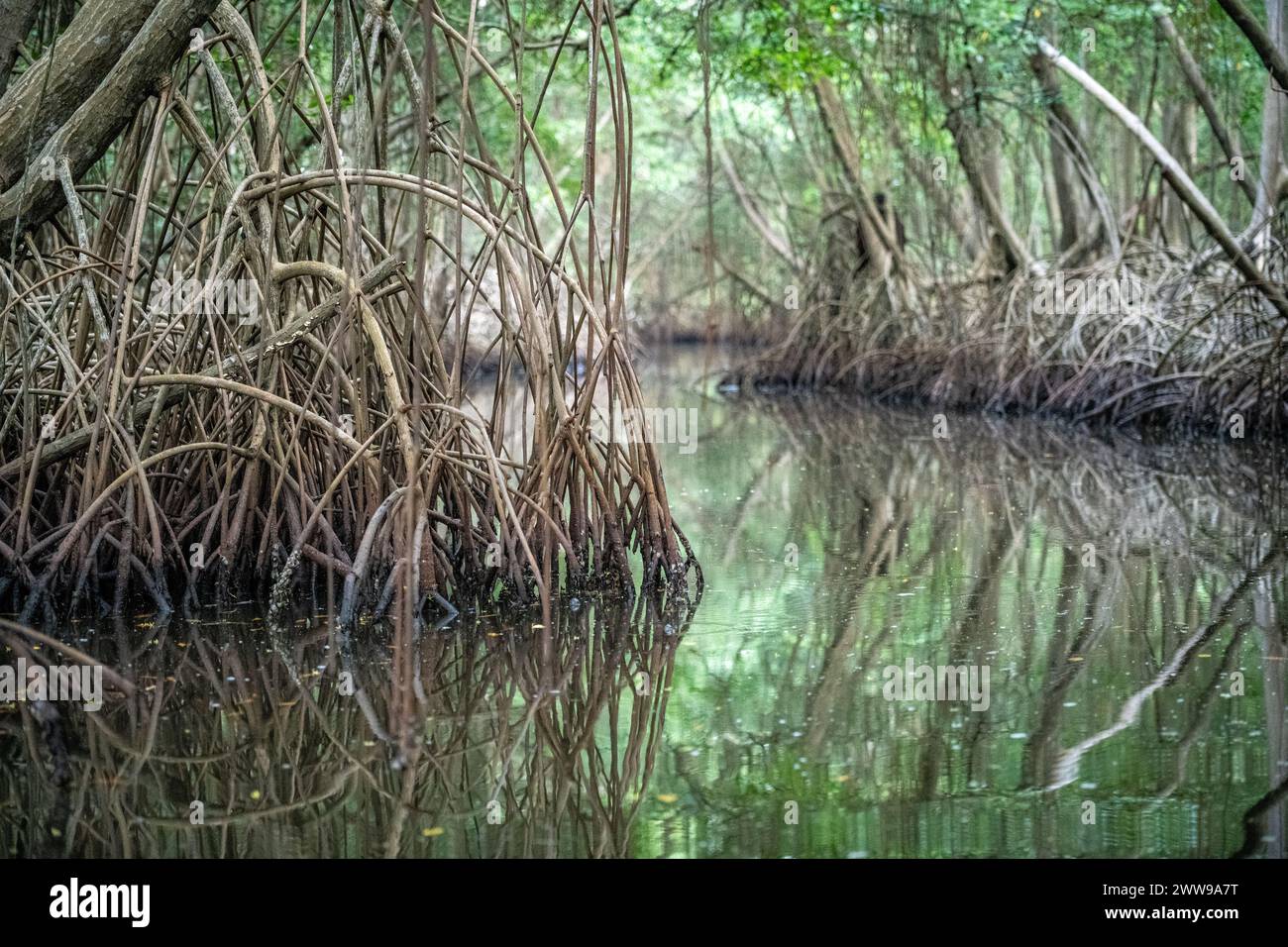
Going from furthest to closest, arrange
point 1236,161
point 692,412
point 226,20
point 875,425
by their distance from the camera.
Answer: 1. point 692,412
2. point 875,425
3. point 1236,161
4. point 226,20

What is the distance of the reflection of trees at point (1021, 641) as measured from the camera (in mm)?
3113

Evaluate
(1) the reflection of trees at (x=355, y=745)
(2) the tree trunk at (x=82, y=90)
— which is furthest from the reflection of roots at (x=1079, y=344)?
(2) the tree trunk at (x=82, y=90)

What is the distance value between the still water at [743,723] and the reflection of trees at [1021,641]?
1cm

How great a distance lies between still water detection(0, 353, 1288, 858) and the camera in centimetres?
295

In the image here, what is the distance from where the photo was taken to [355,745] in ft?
11.5

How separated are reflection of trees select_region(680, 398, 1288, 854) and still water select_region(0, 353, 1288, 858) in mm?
14

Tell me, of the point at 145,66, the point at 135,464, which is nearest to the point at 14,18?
the point at 145,66

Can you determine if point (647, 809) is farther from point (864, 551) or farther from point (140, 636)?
point (864, 551)

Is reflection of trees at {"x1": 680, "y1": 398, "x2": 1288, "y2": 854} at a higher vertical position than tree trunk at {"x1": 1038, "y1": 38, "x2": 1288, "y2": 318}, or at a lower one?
lower

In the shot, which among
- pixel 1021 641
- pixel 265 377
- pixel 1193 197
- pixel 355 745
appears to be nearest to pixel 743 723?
pixel 355 745

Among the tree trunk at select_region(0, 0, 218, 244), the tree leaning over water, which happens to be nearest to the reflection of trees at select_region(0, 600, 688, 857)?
the tree leaning over water

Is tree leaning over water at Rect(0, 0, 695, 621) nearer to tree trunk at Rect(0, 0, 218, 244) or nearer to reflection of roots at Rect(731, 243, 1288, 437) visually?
tree trunk at Rect(0, 0, 218, 244)

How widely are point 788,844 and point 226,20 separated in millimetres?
3349

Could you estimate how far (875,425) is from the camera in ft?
39.2
